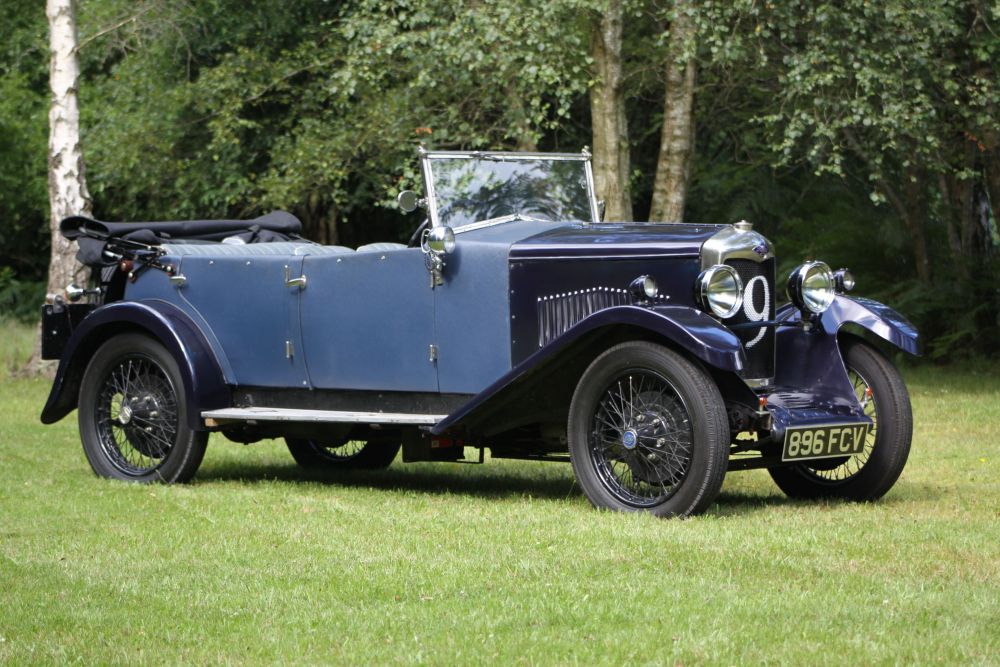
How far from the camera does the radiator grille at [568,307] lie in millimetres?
7109

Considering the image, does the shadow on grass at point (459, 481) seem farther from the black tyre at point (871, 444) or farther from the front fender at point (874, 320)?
the front fender at point (874, 320)

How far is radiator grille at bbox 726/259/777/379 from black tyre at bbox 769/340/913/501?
1.51 ft

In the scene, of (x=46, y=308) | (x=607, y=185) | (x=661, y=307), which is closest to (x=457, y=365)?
(x=661, y=307)

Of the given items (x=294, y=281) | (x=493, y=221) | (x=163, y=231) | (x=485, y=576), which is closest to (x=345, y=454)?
(x=294, y=281)

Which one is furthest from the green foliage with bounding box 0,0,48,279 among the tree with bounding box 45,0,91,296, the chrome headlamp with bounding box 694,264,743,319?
the chrome headlamp with bounding box 694,264,743,319

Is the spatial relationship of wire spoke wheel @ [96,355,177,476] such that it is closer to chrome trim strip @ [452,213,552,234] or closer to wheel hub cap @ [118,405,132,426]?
wheel hub cap @ [118,405,132,426]

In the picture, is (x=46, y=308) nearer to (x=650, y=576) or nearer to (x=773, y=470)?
(x=773, y=470)

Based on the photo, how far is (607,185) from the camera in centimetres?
1434

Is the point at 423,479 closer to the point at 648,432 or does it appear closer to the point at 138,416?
the point at 138,416

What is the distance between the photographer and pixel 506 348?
732cm

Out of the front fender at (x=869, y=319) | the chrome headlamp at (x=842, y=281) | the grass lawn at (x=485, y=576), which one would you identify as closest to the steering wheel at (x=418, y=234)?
the grass lawn at (x=485, y=576)

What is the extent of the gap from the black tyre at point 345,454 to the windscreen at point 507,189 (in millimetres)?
2078

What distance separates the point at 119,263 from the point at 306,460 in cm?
182

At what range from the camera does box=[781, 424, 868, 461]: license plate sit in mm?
6688
